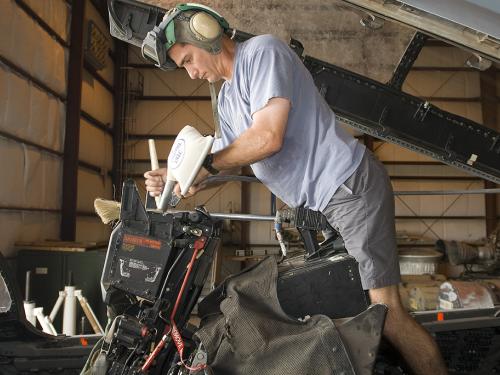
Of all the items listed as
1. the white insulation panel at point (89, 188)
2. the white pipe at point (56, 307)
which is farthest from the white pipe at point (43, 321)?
the white insulation panel at point (89, 188)

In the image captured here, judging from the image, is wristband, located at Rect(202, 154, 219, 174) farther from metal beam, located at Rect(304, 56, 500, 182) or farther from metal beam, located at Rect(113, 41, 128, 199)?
metal beam, located at Rect(113, 41, 128, 199)

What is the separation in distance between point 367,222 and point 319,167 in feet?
0.75

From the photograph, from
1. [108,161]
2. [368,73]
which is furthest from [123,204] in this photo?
[108,161]

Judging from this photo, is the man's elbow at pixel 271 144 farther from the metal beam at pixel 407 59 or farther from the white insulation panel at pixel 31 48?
the white insulation panel at pixel 31 48

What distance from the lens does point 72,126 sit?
8445 mm

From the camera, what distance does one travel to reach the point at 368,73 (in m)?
2.80

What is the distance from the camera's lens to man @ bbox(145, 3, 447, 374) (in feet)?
4.75

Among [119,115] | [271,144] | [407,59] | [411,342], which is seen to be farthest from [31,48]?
[411,342]

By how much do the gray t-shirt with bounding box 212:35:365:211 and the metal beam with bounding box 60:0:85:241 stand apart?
24.1 feet

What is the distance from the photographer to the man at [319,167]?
4.75 ft

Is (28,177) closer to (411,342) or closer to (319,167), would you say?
(319,167)

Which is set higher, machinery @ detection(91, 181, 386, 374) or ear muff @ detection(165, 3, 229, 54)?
ear muff @ detection(165, 3, 229, 54)

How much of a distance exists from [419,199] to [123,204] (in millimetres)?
11423

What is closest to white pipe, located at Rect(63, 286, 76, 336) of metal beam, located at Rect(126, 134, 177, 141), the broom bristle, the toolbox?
the broom bristle
